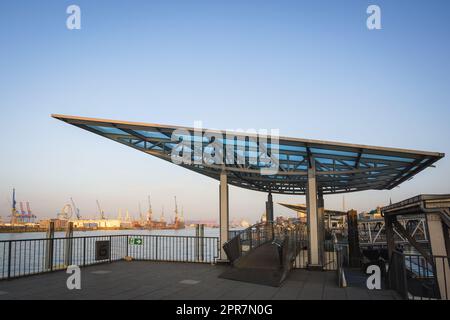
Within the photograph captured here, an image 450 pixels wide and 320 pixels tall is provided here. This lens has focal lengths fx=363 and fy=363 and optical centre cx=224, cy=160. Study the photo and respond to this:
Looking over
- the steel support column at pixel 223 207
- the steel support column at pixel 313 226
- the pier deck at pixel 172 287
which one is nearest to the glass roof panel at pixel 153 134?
the steel support column at pixel 223 207

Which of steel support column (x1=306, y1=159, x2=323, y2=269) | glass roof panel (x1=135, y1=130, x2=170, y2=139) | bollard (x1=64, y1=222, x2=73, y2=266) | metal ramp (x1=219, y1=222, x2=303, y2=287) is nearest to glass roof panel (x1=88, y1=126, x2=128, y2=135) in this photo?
glass roof panel (x1=135, y1=130, x2=170, y2=139)

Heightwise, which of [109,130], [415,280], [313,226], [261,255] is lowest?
[415,280]

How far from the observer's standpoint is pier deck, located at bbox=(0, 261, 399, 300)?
875cm

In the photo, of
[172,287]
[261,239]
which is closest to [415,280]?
[261,239]

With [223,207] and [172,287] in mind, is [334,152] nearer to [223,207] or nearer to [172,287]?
[223,207]

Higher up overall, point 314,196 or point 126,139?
point 126,139

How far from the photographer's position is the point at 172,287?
9844mm
